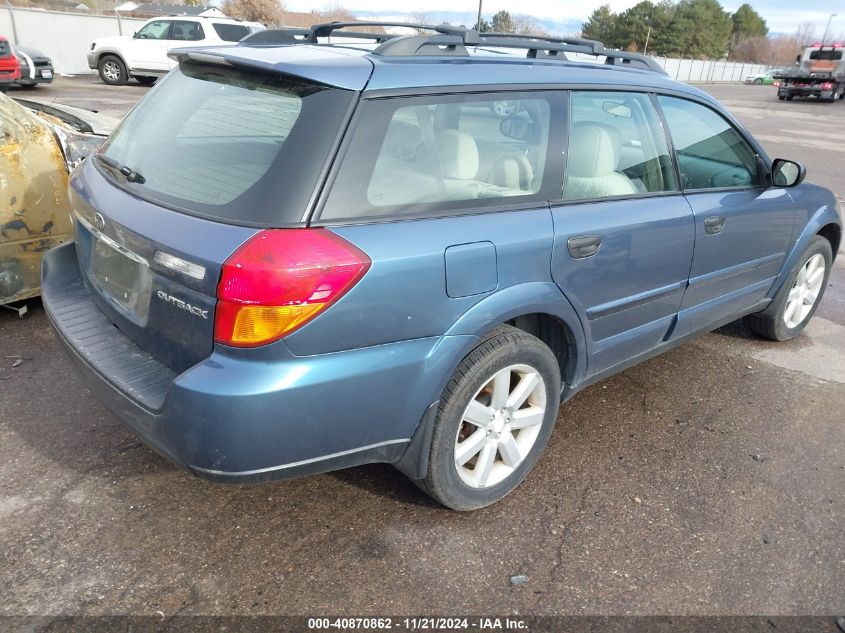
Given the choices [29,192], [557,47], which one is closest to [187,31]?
[29,192]

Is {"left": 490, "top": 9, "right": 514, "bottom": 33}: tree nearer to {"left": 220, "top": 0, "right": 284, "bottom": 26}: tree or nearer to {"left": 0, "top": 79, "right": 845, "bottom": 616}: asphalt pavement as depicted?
{"left": 220, "top": 0, "right": 284, "bottom": 26}: tree

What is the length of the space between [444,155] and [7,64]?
48.4 feet

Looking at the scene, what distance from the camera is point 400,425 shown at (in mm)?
2332

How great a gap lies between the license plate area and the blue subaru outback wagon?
13 mm

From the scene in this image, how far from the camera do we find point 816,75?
1374 inches

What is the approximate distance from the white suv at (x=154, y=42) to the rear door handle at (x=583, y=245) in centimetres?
1672

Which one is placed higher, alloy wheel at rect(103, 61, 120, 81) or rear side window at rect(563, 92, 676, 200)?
rear side window at rect(563, 92, 676, 200)

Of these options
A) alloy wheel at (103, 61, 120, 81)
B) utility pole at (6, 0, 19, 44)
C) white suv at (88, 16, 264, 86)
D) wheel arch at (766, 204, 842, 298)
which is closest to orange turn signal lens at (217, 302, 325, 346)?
wheel arch at (766, 204, 842, 298)

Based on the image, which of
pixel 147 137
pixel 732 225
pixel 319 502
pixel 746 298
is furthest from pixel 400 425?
pixel 746 298

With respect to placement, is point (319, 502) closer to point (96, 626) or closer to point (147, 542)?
point (147, 542)

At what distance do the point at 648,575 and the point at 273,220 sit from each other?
5.89ft

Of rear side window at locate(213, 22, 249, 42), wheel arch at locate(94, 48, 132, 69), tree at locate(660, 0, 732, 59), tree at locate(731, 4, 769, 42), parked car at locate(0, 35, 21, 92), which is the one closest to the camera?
parked car at locate(0, 35, 21, 92)

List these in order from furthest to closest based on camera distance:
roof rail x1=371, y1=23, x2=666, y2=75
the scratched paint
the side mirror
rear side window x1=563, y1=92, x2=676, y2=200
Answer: the scratched paint → the side mirror → rear side window x1=563, y1=92, x2=676, y2=200 → roof rail x1=371, y1=23, x2=666, y2=75

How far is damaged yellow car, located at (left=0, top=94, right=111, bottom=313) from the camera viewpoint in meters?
3.90
